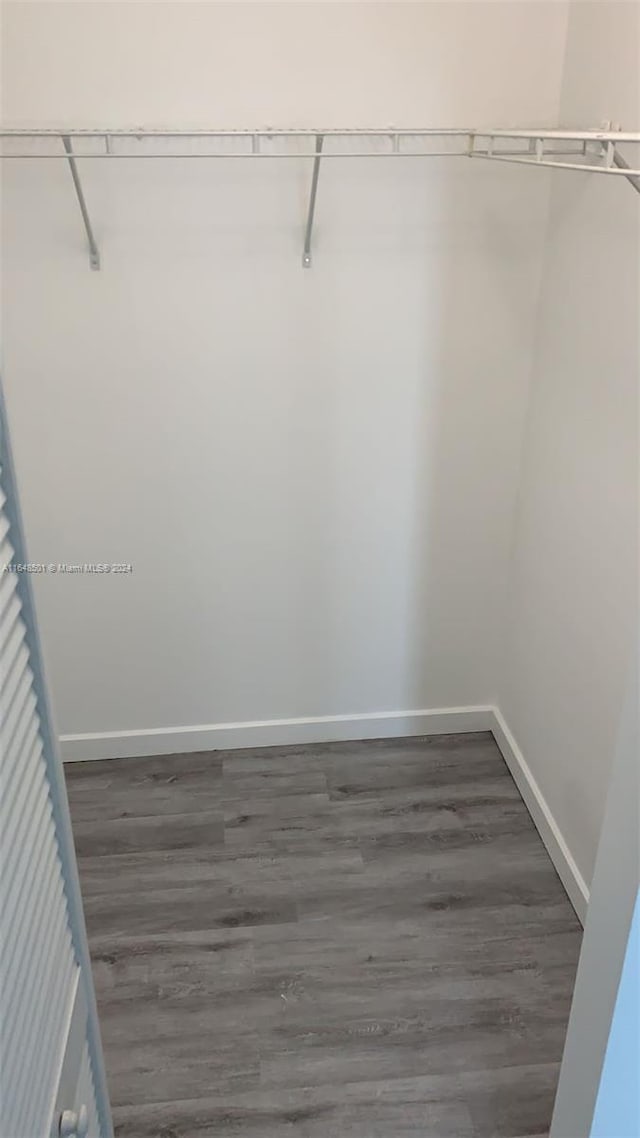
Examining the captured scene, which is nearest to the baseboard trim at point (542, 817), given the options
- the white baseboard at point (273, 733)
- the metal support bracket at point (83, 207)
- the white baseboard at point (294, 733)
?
A: the white baseboard at point (294, 733)

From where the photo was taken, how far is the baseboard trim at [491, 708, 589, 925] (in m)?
2.09

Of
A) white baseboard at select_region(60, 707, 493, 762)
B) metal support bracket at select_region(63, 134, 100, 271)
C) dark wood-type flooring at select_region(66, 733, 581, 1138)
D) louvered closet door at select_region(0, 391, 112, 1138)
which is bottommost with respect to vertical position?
dark wood-type flooring at select_region(66, 733, 581, 1138)

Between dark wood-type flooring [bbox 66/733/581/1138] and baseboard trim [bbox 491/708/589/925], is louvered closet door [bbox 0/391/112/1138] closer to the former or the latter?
dark wood-type flooring [bbox 66/733/581/1138]

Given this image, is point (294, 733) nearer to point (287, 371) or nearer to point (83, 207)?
point (287, 371)

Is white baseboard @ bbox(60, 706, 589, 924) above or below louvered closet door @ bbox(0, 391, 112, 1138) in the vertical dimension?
below

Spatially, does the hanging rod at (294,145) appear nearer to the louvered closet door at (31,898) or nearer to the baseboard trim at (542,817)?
the louvered closet door at (31,898)

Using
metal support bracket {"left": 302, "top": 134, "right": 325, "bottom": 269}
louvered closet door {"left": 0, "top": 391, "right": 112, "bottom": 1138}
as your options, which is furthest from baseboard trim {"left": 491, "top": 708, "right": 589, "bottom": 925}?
metal support bracket {"left": 302, "top": 134, "right": 325, "bottom": 269}

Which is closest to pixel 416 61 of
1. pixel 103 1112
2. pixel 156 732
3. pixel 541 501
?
pixel 541 501

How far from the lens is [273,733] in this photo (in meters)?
2.64

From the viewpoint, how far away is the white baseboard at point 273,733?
259cm

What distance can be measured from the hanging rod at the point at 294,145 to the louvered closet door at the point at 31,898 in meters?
1.20

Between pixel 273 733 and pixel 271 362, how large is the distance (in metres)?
1.08

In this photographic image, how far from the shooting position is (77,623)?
2.43 metres

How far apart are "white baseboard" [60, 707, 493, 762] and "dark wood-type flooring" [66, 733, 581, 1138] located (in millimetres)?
43
